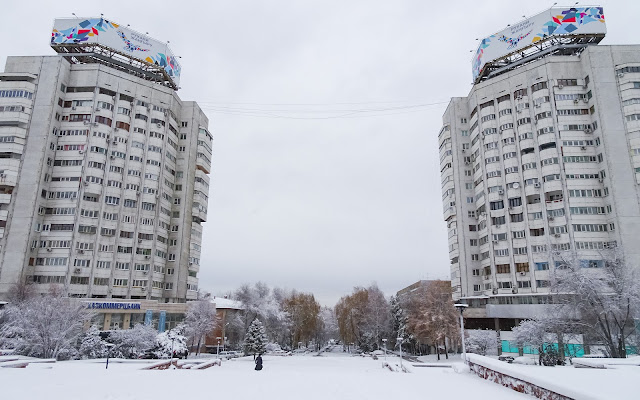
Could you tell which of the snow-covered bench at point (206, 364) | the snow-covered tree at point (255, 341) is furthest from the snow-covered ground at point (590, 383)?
the snow-covered tree at point (255, 341)

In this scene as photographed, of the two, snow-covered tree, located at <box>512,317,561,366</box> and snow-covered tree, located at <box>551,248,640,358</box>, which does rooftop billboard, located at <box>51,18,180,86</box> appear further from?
snow-covered tree, located at <box>551,248,640,358</box>

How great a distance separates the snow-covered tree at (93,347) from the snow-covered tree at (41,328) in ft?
4.50

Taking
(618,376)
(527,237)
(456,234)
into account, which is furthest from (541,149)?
(618,376)

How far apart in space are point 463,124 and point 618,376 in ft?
235

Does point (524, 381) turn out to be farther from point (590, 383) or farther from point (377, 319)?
point (377, 319)

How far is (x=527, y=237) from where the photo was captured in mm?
64312

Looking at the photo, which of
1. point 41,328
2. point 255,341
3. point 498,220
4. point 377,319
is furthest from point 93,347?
point 498,220

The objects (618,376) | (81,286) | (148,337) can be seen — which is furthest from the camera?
(81,286)

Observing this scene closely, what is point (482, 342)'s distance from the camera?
206ft

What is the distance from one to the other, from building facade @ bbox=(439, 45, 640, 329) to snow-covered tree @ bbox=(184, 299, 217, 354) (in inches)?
1660

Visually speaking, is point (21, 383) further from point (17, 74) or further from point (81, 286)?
point (17, 74)

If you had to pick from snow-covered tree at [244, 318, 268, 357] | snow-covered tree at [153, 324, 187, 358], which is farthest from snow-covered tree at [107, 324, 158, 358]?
snow-covered tree at [244, 318, 268, 357]

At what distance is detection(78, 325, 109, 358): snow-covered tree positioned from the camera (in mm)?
45250

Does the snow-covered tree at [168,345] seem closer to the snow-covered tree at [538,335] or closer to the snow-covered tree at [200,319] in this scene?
the snow-covered tree at [200,319]
